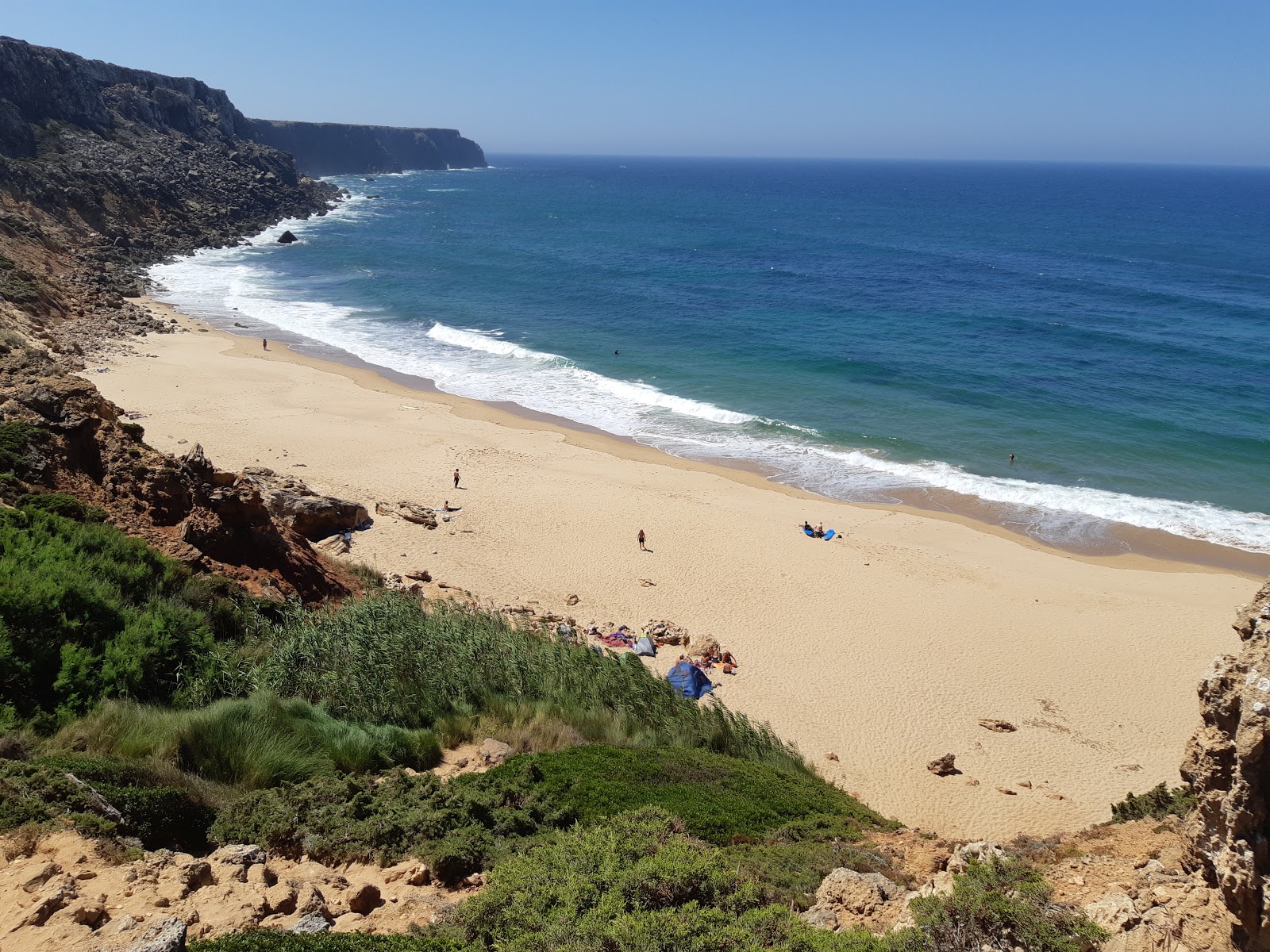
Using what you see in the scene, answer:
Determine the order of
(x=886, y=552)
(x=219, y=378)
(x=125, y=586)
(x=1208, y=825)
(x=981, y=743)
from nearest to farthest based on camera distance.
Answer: (x=1208, y=825), (x=125, y=586), (x=981, y=743), (x=886, y=552), (x=219, y=378)

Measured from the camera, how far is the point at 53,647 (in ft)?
26.8

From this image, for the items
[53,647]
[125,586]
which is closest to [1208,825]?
[53,647]

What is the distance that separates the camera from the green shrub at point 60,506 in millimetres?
10955

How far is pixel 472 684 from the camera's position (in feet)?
35.7

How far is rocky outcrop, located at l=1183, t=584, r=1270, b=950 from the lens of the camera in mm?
5148

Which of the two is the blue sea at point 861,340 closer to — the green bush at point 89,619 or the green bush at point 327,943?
the green bush at point 89,619

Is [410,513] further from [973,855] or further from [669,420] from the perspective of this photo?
[973,855]

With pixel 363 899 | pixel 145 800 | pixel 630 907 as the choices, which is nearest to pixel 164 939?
pixel 363 899

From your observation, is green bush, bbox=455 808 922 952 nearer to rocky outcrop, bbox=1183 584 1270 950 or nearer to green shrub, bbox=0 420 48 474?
rocky outcrop, bbox=1183 584 1270 950

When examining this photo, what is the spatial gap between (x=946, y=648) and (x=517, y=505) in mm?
11957

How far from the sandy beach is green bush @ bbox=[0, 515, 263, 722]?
24.2 ft

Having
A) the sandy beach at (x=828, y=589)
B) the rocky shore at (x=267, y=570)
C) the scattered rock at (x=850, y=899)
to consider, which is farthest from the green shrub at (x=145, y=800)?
the sandy beach at (x=828, y=589)

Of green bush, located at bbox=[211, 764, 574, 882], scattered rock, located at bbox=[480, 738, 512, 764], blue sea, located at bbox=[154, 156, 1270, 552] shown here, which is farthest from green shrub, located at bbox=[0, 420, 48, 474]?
blue sea, located at bbox=[154, 156, 1270, 552]

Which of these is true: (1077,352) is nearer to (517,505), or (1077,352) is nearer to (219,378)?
(517,505)
